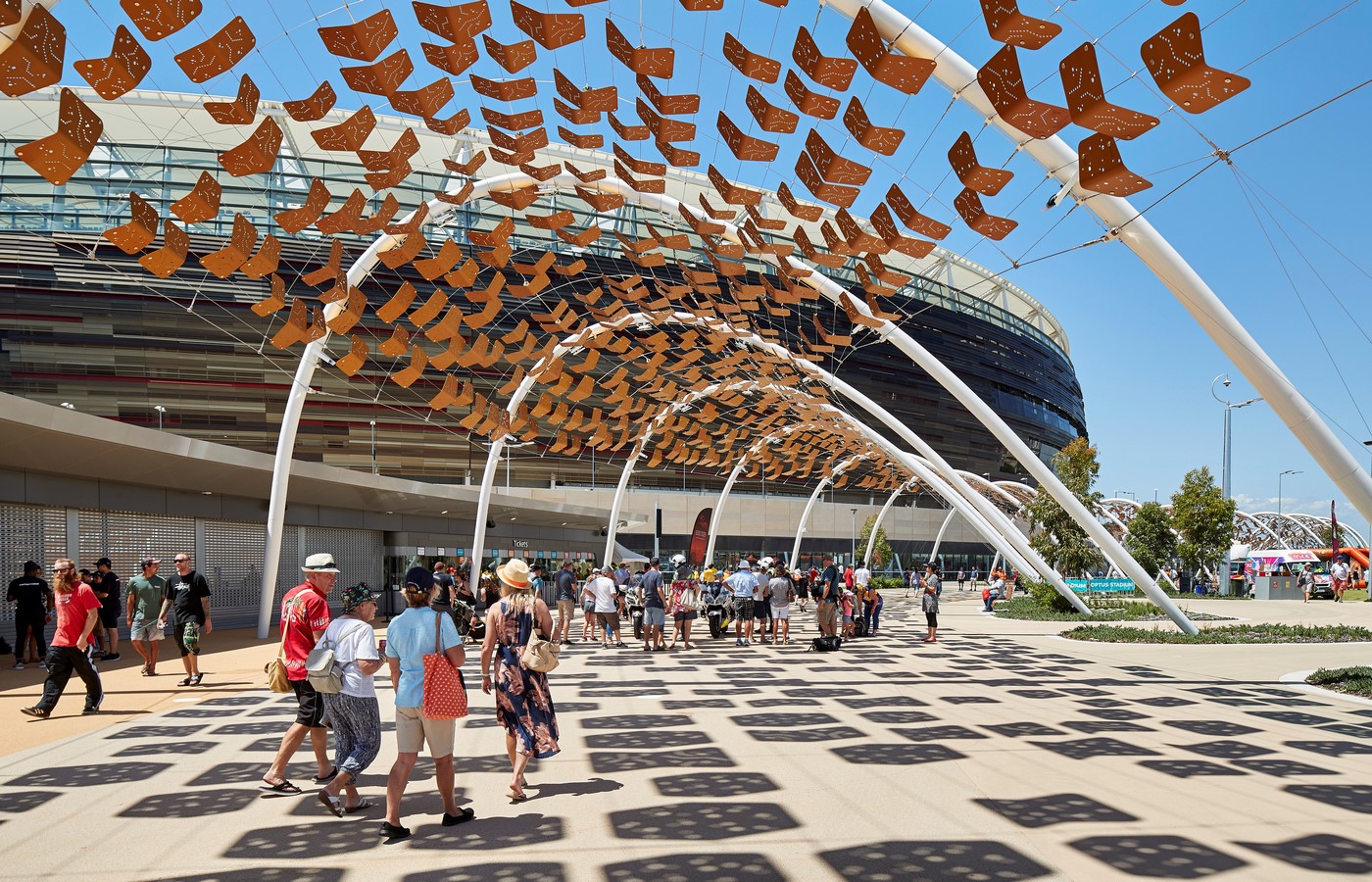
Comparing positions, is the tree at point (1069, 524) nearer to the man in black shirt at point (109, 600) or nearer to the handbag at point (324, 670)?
the man in black shirt at point (109, 600)

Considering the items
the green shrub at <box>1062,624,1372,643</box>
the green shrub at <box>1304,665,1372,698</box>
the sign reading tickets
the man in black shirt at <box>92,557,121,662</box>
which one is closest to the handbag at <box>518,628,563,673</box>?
the green shrub at <box>1304,665,1372,698</box>

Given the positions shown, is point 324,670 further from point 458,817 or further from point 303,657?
point 458,817

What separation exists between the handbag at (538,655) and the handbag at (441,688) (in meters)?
0.95

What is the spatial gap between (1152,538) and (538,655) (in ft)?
144

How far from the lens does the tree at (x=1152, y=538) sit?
4475 cm

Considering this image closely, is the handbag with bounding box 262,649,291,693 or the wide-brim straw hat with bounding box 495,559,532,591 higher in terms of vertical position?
the wide-brim straw hat with bounding box 495,559,532,591

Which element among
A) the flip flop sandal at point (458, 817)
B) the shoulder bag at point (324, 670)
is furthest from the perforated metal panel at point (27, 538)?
the flip flop sandal at point (458, 817)

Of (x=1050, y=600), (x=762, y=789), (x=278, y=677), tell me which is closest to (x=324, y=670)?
(x=278, y=677)

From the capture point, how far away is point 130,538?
76.8 feet

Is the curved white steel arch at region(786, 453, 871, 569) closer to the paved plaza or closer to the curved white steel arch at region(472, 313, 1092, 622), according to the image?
the curved white steel arch at region(472, 313, 1092, 622)

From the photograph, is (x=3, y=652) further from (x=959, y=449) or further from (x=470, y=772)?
(x=959, y=449)

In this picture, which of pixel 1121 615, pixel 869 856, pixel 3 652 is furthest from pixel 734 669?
pixel 1121 615

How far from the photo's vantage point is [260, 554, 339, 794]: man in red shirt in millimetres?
7746

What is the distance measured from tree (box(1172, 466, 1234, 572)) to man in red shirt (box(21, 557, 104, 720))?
146 feet
